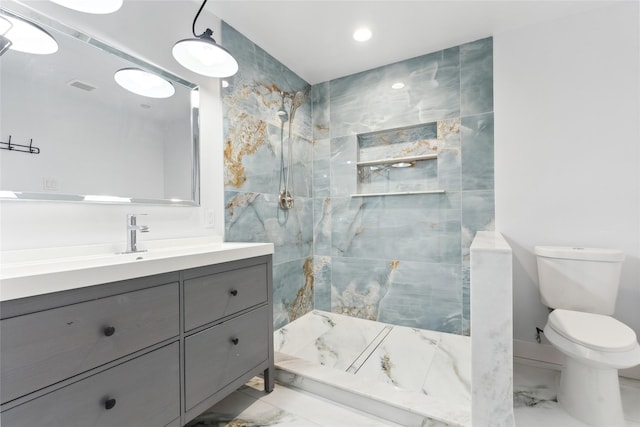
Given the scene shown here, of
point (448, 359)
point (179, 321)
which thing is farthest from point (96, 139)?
point (448, 359)

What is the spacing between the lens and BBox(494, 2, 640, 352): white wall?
1.82 meters

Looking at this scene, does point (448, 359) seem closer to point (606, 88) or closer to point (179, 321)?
point (179, 321)

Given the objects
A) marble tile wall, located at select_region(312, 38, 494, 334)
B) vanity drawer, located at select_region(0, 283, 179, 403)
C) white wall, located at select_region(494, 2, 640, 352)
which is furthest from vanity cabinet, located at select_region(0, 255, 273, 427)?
white wall, located at select_region(494, 2, 640, 352)

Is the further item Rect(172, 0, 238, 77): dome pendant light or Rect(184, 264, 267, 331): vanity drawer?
Rect(172, 0, 238, 77): dome pendant light

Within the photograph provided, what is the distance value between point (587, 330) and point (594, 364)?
175 millimetres

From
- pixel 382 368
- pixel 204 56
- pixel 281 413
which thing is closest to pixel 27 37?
pixel 204 56

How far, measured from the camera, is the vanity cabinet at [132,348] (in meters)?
0.79

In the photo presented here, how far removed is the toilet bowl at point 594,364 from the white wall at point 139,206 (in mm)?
2113

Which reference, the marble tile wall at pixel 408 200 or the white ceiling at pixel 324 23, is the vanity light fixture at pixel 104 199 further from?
the marble tile wall at pixel 408 200

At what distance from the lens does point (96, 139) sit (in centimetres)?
139

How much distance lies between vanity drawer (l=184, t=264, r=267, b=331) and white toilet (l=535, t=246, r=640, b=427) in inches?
64.7

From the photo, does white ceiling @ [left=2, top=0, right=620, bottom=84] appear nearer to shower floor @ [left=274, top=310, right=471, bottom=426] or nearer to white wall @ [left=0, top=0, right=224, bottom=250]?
white wall @ [left=0, top=0, right=224, bottom=250]

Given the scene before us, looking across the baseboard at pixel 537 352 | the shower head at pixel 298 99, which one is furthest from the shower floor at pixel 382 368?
the shower head at pixel 298 99

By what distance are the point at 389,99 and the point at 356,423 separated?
7.92ft
